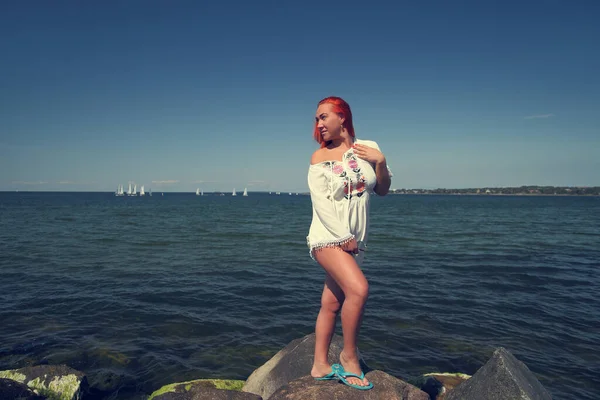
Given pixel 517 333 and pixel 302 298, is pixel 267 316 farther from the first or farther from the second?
pixel 517 333

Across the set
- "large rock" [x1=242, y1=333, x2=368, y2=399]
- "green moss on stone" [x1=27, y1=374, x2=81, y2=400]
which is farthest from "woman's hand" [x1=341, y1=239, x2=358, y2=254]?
"green moss on stone" [x1=27, y1=374, x2=81, y2=400]

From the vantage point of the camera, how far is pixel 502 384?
4.67 m

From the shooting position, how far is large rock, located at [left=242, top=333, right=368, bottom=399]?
5605 mm

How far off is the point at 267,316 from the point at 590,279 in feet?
46.8

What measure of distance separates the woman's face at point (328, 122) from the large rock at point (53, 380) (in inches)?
232

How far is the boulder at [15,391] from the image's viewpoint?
5.70m

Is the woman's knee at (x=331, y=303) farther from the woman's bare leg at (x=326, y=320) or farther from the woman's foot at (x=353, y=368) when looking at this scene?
the woman's foot at (x=353, y=368)

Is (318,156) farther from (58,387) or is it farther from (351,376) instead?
(58,387)

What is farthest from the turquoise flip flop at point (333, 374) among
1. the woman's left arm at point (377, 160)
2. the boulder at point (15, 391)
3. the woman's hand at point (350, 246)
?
the boulder at point (15, 391)

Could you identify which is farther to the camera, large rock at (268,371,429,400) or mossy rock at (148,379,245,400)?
mossy rock at (148,379,245,400)

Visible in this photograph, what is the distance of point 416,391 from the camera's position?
4617 mm

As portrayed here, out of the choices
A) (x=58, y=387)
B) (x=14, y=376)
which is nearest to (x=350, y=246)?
(x=58, y=387)

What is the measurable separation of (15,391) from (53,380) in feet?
1.67

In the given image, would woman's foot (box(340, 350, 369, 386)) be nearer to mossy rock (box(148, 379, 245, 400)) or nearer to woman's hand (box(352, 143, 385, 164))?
woman's hand (box(352, 143, 385, 164))
